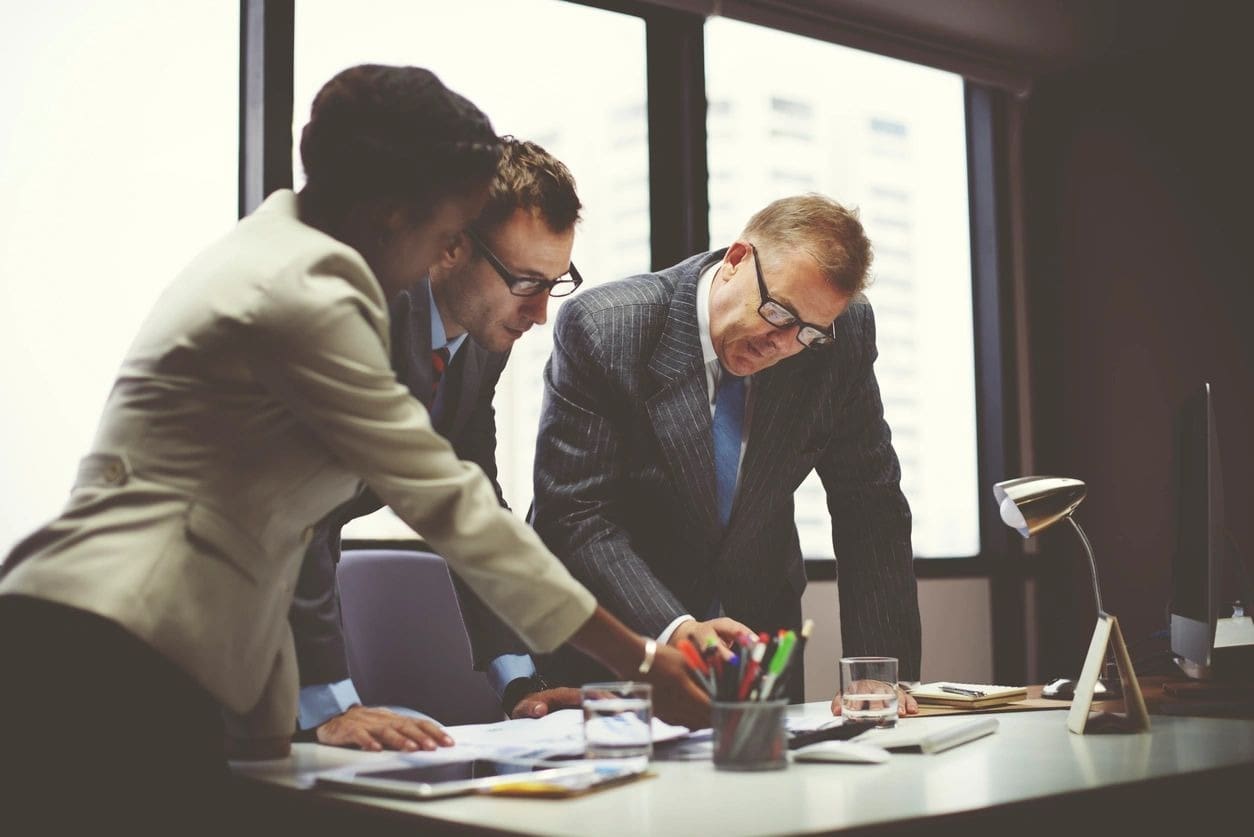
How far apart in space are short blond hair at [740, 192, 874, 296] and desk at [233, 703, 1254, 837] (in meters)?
0.87

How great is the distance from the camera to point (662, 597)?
1.94 m

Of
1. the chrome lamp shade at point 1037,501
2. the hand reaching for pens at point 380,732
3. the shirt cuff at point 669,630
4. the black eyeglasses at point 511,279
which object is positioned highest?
the black eyeglasses at point 511,279

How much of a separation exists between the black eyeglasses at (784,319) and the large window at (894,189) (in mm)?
1965

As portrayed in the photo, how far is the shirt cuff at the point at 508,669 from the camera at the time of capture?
78.8 inches

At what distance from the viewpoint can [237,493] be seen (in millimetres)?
1190

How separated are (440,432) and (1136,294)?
3430 millimetres

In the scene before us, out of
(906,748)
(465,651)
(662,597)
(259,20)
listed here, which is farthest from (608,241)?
(906,748)

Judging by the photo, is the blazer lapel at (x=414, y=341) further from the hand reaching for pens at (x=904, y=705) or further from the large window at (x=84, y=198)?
the large window at (x=84, y=198)

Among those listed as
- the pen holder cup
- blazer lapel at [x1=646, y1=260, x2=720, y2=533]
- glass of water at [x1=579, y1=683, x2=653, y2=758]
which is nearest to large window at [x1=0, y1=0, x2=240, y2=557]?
blazer lapel at [x1=646, y1=260, x2=720, y2=533]

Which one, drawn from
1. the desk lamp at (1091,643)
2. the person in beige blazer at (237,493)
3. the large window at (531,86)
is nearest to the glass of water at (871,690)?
the desk lamp at (1091,643)

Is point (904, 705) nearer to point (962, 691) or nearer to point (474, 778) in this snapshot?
point (962, 691)

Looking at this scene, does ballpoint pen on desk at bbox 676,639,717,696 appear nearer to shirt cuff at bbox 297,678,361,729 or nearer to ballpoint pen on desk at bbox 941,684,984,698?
shirt cuff at bbox 297,678,361,729

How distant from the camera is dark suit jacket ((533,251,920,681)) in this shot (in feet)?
7.00

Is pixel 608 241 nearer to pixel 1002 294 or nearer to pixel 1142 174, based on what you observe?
pixel 1002 294
